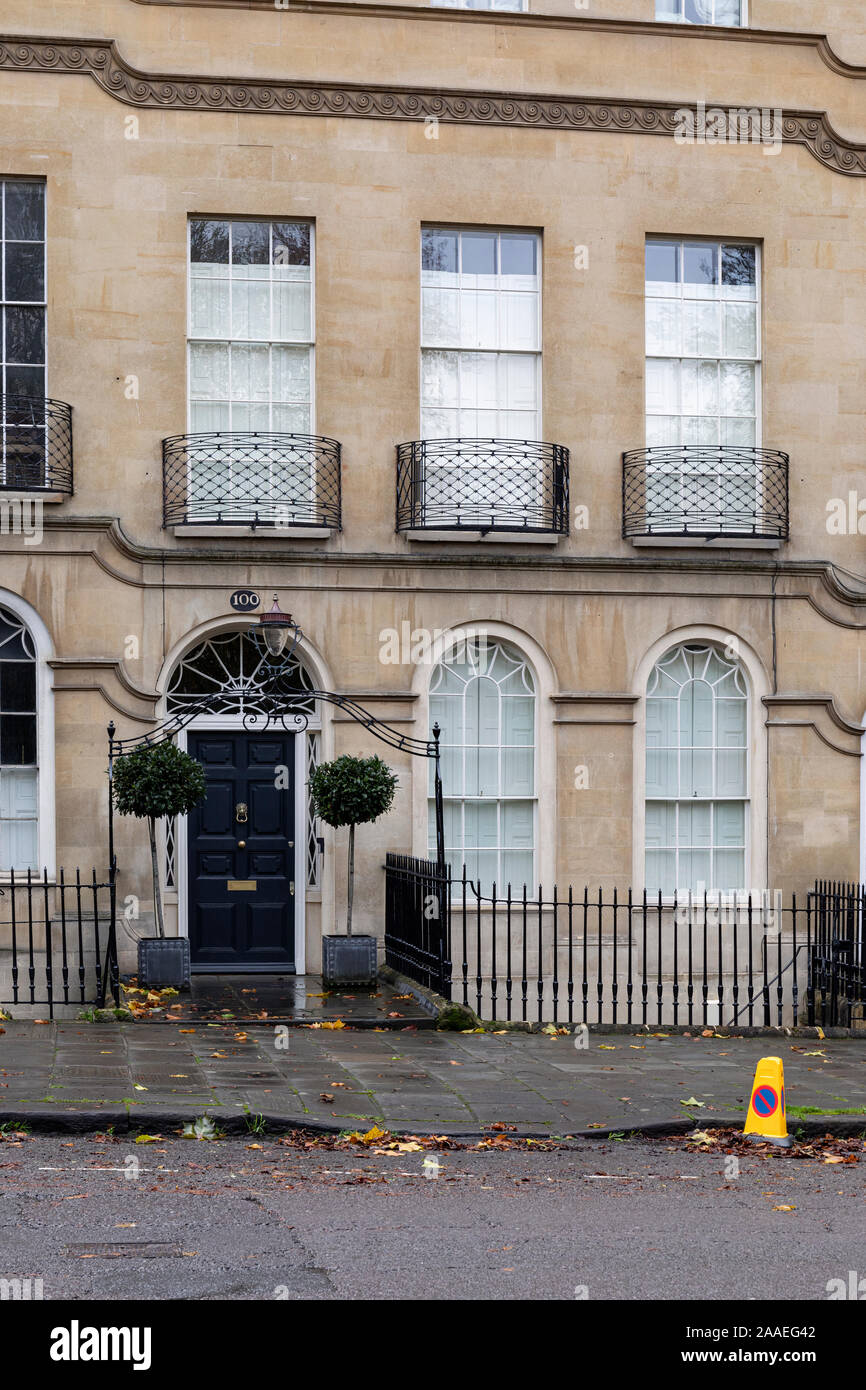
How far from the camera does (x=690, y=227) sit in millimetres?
18734

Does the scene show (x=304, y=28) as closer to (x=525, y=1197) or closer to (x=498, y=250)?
(x=498, y=250)

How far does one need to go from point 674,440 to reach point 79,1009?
9229 mm

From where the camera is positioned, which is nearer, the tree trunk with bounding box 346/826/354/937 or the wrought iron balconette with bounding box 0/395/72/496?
the tree trunk with bounding box 346/826/354/937

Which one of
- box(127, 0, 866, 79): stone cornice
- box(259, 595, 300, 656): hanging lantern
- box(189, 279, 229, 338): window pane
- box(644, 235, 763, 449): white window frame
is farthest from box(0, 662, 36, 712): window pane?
box(644, 235, 763, 449): white window frame

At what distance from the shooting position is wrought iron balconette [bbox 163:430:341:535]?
1759 centimetres

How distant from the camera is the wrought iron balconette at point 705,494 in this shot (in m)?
18.5

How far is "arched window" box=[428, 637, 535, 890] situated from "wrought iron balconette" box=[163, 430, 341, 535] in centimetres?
225

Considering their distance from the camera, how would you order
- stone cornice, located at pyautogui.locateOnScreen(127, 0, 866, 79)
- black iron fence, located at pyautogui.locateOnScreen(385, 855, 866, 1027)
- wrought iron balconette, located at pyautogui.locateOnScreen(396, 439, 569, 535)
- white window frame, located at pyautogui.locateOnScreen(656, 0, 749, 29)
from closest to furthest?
black iron fence, located at pyautogui.locateOnScreen(385, 855, 866, 1027) < stone cornice, located at pyautogui.locateOnScreen(127, 0, 866, 79) < wrought iron balconette, located at pyautogui.locateOnScreen(396, 439, 569, 535) < white window frame, located at pyautogui.locateOnScreen(656, 0, 749, 29)

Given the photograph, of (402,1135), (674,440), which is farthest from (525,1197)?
(674,440)

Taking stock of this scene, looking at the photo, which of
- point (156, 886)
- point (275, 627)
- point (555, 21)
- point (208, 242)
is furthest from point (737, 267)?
point (156, 886)

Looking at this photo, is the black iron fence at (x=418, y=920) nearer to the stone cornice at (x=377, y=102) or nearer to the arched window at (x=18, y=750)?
the arched window at (x=18, y=750)

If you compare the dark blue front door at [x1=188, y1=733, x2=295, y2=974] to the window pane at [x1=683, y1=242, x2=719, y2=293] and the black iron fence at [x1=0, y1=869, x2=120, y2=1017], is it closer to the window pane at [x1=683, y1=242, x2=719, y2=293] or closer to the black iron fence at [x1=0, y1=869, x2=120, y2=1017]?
the black iron fence at [x1=0, y1=869, x2=120, y2=1017]

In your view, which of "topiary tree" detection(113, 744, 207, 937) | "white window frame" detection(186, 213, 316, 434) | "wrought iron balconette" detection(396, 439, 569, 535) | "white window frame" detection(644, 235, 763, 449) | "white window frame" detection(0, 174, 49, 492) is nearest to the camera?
"topiary tree" detection(113, 744, 207, 937)

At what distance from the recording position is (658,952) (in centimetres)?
1697
